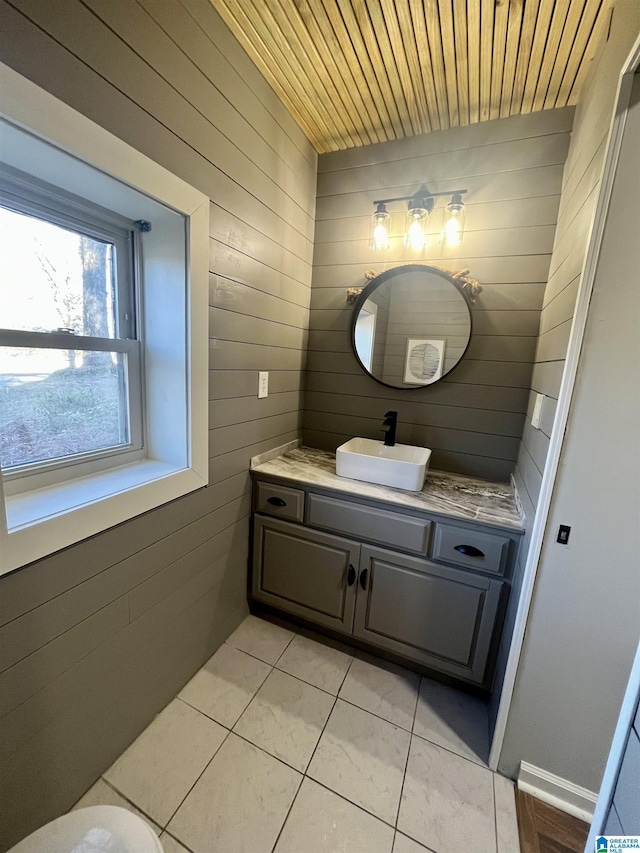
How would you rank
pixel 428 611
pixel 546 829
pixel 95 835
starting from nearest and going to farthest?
pixel 95 835
pixel 546 829
pixel 428 611

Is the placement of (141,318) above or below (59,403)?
above

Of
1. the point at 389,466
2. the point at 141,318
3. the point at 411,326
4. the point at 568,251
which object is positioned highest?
the point at 568,251

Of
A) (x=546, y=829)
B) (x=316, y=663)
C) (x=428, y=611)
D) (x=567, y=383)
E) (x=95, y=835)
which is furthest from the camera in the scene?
(x=316, y=663)

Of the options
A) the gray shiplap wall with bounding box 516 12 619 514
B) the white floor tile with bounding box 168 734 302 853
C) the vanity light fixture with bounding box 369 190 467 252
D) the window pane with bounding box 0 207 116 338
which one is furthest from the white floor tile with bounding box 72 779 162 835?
the vanity light fixture with bounding box 369 190 467 252

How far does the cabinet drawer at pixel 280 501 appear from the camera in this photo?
5.49 ft

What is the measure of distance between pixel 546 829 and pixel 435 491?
3.68ft

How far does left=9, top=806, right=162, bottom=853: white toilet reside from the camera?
31.8 inches

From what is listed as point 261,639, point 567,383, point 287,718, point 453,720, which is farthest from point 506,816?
point 567,383

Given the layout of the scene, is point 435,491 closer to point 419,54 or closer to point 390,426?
point 390,426

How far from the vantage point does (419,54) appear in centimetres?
131

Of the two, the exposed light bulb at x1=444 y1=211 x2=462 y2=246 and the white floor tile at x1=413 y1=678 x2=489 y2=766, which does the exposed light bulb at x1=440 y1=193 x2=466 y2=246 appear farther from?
the white floor tile at x1=413 y1=678 x2=489 y2=766

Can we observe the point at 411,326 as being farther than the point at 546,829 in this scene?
Yes

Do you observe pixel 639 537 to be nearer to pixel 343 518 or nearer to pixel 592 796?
pixel 592 796

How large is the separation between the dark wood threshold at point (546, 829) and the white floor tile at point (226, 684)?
103 centimetres
